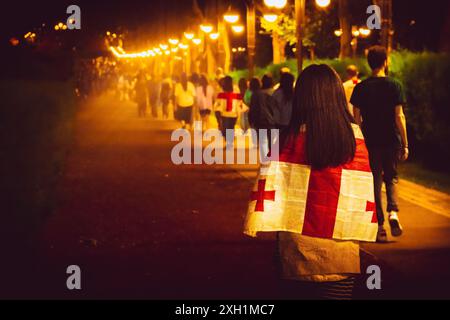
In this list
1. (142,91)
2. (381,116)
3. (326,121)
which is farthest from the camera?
(142,91)

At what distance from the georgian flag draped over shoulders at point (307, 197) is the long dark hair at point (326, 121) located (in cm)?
6

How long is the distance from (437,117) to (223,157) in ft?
19.1

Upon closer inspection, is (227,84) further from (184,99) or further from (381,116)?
(381,116)

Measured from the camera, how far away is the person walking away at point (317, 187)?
15.3 ft

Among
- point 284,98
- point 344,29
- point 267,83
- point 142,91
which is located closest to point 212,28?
point 142,91

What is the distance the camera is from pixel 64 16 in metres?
19.0

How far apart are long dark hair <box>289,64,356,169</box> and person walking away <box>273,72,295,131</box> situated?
32.6ft

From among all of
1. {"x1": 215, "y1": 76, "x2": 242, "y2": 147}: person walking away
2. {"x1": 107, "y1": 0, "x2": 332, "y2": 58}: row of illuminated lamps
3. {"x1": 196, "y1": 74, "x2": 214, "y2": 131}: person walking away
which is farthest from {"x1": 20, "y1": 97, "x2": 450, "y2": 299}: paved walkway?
{"x1": 196, "y1": 74, "x2": 214, "y2": 131}: person walking away

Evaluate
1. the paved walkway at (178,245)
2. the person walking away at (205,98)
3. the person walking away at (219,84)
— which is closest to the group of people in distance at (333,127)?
the paved walkway at (178,245)

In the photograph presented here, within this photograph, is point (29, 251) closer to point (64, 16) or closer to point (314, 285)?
point (314, 285)

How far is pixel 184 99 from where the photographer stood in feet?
93.9

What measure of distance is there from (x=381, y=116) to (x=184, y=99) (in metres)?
19.4

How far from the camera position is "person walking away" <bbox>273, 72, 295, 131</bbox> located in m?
14.7

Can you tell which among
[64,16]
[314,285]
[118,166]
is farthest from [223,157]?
[314,285]
